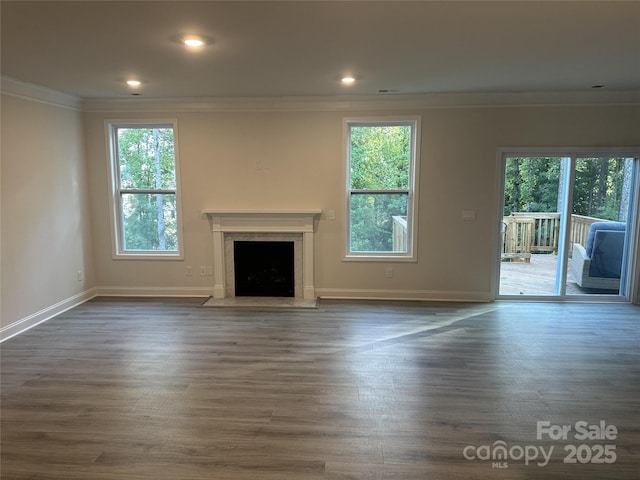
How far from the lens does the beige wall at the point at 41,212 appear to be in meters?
3.95

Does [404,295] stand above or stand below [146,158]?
below

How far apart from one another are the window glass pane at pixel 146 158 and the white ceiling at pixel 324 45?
0.82 metres

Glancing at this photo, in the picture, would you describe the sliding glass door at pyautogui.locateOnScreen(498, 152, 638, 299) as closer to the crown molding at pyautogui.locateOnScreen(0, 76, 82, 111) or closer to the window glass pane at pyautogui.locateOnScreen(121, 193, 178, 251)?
the window glass pane at pyautogui.locateOnScreen(121, 193, 178, 251)

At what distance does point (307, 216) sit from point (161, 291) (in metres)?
2.23

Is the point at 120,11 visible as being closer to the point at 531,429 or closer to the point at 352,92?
the point at 352,92

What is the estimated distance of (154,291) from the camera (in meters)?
5.43

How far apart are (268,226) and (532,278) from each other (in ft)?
11.4

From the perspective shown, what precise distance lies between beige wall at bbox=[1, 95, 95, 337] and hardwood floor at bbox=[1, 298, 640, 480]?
0.39 meters

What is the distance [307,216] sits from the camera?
16.8ft

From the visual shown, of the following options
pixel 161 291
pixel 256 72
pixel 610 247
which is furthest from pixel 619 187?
pixel 161 291

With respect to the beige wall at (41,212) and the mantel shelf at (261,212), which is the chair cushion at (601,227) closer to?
the mantel shelf at (261,212)

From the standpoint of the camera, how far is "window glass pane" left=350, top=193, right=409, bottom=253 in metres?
5.22

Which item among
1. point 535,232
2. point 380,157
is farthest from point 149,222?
point 535,232

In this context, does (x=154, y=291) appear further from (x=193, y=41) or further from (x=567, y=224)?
(x=567, y=224)
